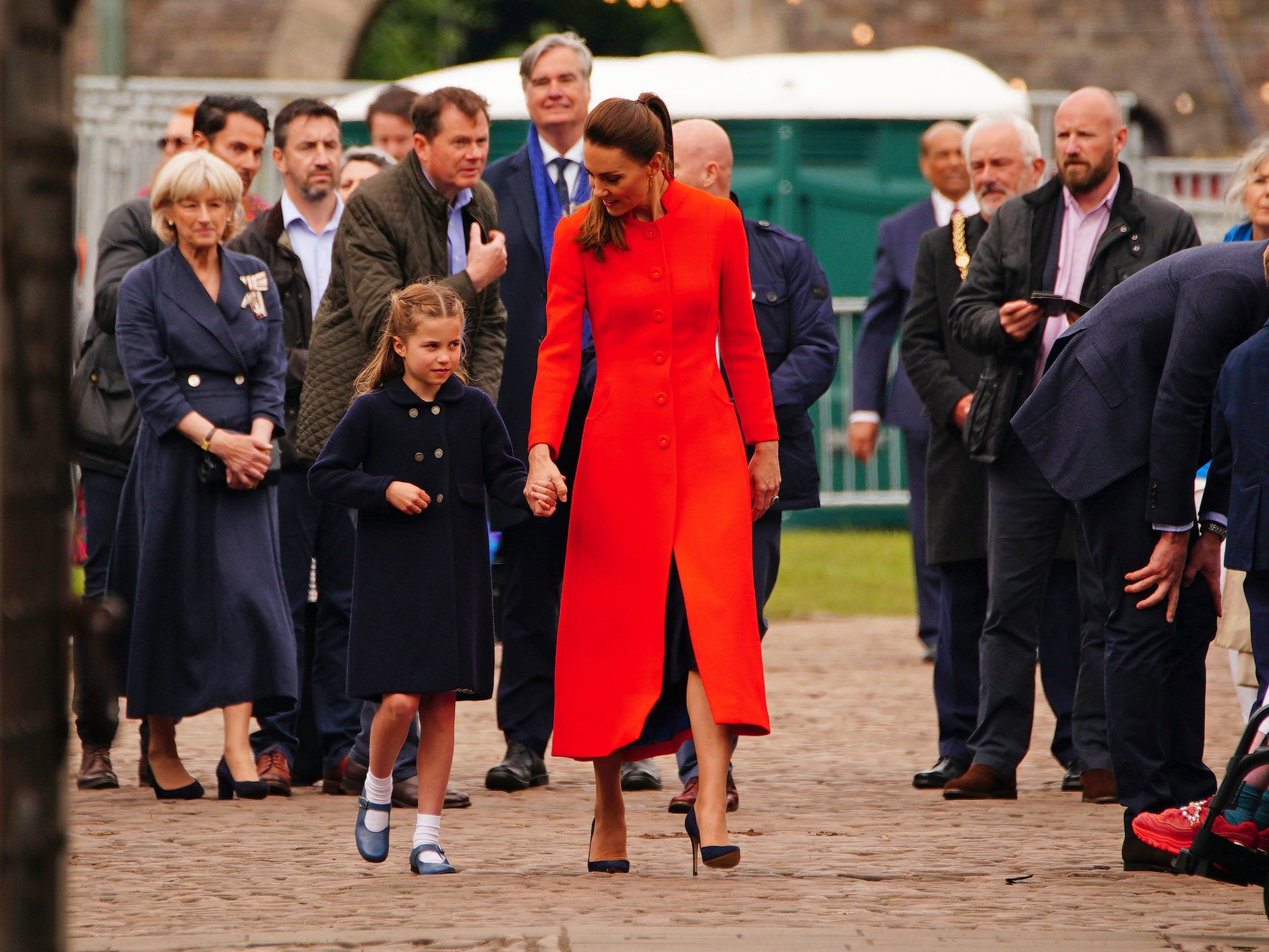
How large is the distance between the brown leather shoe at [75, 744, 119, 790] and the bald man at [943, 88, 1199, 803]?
2.82 metres

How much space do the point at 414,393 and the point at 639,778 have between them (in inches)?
77.6

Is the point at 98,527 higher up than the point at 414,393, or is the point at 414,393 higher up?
the point at 414,393

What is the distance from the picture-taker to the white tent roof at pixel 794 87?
50.9ft

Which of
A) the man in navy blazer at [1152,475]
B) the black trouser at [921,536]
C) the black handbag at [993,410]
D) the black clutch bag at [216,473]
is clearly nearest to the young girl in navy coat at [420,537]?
the black clutch bag at [216,473]

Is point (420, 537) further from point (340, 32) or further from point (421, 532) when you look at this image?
point (340, 32)

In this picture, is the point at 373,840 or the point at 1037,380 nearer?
the point at 373,840

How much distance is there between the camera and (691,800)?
20.4ft

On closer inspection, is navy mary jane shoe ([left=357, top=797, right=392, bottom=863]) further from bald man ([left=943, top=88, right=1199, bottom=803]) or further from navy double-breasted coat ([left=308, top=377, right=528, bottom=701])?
bald man ([left=943, top=88, right=1199, bottom=803])

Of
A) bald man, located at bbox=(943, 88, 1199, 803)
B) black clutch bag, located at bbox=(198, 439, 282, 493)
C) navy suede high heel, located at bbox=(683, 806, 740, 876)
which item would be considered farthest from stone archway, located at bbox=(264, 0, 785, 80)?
navy suede high heel, located at bbox=(683, 806, 740, 876)

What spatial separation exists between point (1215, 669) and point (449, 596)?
5.69m

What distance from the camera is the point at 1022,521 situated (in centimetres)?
653

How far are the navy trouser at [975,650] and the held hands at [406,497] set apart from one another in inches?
96.4

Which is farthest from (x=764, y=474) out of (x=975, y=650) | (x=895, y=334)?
(x=895, y=334)

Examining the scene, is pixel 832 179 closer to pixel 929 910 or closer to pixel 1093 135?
pixel 1093 135
